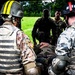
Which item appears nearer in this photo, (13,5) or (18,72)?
(18,72)

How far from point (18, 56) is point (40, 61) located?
2.47 m

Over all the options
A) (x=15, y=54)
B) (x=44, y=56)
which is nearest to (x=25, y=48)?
(x=15, y=54)

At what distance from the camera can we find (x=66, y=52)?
5.40m

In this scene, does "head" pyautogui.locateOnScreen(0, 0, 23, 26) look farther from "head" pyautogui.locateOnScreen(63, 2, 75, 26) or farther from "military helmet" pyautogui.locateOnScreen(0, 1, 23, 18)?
"head" pyautogui.locateOnScreen(63, 2, 75, 26)

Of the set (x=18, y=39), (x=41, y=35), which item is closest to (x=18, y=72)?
(x=18, y=39)

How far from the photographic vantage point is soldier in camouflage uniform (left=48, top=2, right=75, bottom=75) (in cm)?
539

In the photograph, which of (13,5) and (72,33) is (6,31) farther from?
(72,33)

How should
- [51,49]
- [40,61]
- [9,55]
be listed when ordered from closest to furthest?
[9,55], [40,61], [51,49]

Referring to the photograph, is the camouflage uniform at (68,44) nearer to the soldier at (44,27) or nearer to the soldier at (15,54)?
the soldier at (15,54)

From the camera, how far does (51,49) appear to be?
850cm

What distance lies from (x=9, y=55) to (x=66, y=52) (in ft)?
Answer: 2.72

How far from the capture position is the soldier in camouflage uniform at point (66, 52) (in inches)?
212

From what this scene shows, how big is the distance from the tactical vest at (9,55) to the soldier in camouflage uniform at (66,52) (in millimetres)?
640

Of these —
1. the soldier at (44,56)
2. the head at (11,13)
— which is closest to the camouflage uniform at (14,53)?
the head at (11,13)
